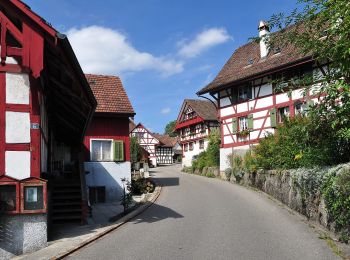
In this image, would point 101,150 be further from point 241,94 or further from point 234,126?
point 241,94

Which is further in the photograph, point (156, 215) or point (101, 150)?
point (101, 150)

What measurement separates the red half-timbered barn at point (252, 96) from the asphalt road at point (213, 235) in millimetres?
10495

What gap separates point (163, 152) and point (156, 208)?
192 ft

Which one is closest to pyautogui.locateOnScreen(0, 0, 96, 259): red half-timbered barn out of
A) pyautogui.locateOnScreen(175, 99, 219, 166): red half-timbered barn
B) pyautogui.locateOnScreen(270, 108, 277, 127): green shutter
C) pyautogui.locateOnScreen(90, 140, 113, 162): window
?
pyautogui.locateOnScreen(90, 140, 113, 162): window

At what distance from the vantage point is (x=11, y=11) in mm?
11180

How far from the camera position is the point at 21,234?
10766mm

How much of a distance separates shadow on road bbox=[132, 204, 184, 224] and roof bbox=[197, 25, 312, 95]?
13.0 meters

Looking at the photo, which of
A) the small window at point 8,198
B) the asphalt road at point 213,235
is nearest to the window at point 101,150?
the asphalt road at point 213,235

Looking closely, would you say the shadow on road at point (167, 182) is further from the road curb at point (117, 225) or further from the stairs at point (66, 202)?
the stairs at point (66, 202)

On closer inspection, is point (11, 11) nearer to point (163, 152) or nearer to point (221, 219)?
point (221, 219)

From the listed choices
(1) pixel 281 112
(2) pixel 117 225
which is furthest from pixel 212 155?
(2) pixel 117 225

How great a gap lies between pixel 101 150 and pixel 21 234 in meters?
13.7

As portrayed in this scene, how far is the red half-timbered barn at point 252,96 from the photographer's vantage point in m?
27.3

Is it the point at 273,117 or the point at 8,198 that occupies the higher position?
the point at 273,117
